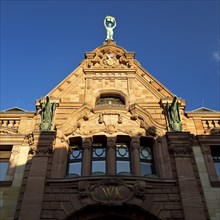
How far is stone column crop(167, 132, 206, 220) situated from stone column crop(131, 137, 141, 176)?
168 cm

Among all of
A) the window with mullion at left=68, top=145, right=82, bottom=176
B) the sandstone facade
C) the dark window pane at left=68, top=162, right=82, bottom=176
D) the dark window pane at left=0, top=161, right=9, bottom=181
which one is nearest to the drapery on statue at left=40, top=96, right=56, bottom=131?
the sandstone facade

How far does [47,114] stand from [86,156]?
372 centimetres

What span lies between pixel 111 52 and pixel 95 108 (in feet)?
22.7

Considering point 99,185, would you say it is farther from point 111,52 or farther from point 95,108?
point 111,52

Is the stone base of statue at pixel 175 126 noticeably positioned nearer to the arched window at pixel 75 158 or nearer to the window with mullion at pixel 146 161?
the window with mullion at pixel 146 161

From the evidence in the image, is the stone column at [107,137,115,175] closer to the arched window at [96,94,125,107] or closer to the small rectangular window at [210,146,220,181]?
the arched window at [96,94,125,107]

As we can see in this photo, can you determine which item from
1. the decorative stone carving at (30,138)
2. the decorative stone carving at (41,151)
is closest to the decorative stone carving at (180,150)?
the decorative stone carving at (41,151)

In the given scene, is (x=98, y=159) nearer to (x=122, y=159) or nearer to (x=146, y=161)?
(x=122, y=159)

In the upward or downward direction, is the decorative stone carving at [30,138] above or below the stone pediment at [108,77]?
below

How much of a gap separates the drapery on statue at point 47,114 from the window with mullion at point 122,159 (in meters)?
3.89

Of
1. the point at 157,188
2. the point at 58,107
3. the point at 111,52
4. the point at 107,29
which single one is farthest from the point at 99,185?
the point at 107,29

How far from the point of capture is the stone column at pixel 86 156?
56.0ft

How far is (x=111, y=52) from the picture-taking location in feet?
84.4

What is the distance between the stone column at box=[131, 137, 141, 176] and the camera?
1718cm
